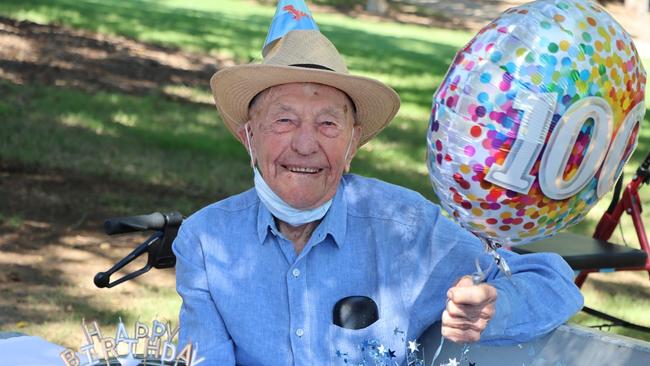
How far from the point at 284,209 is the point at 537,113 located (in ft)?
2.77

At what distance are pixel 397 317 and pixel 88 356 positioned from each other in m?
0.93

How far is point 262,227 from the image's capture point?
9.34 ft

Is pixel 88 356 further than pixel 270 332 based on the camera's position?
No

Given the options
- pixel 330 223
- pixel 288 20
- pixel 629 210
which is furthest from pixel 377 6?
pixel 330 223

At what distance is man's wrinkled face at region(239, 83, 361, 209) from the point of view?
108 inches

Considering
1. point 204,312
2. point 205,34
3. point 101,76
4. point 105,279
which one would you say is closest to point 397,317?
point 204,312

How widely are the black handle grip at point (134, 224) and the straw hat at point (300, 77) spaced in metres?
0.40

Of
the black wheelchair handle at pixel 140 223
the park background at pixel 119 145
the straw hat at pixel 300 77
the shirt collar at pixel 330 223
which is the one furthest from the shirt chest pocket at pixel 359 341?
the park background at pixel 119 145

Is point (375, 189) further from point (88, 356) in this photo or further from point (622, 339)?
point (88, 356)

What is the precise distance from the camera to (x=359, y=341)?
274 centimetres

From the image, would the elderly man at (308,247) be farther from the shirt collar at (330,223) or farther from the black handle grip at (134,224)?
the black handle grip at (134,224)

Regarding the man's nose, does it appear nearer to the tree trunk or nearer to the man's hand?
the man's hand

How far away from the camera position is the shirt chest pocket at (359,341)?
8.92 ft

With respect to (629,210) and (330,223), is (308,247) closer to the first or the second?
→ (330,223)
